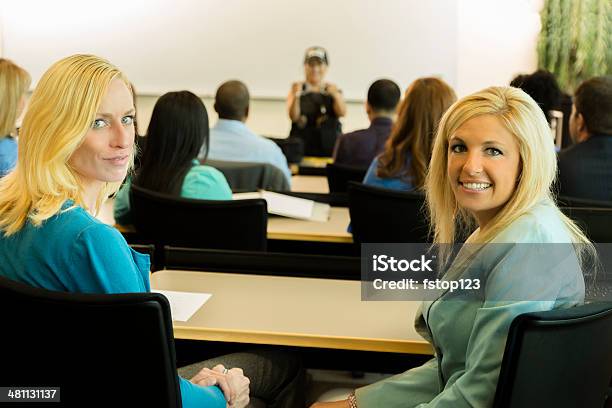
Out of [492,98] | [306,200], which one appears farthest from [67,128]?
[306,200]

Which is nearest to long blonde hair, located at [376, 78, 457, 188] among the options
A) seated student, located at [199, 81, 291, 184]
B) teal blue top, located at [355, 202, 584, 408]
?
seated student, located at [199, 81, 291, 184]

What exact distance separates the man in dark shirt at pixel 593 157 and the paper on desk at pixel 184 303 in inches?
75.2

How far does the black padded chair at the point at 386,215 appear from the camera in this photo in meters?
2.91

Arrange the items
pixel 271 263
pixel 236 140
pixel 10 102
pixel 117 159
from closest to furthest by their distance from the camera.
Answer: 1. pixel 117 159
2. pixel 271 263
3. pixel 10 102
4. pixel 236 140

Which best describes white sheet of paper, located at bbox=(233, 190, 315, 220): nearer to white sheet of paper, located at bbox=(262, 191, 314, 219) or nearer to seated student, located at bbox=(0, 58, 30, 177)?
white sheet of paper, located at bbox=(262, 191, 314, 219)

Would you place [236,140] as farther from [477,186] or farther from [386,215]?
[477,186]

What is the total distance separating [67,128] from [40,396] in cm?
49

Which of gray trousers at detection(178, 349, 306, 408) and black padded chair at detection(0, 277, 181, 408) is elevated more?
black padded chair at detection(0, 277, 181, 408)

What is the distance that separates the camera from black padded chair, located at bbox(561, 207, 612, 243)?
2455mm

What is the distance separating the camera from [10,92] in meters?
3.82

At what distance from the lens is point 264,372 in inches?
77.4

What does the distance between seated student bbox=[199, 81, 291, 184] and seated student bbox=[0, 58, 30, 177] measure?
3.16 ft

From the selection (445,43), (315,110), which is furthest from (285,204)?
(445,43)

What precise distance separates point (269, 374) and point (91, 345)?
743 mm
